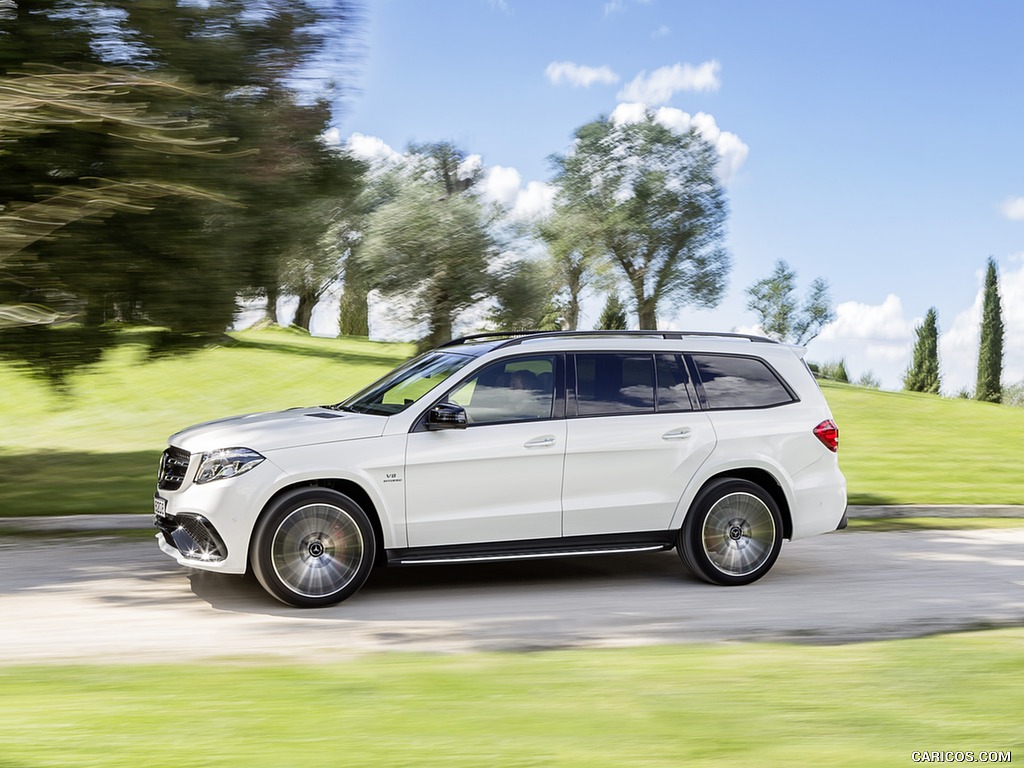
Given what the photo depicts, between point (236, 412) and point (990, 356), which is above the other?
point (990, 356)

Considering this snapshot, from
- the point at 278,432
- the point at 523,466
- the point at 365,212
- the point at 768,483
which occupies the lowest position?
the point at 768,483

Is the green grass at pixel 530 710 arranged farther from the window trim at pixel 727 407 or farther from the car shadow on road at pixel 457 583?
the window trim at pixel 727 407

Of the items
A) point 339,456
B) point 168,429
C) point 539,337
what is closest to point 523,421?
point 539,337

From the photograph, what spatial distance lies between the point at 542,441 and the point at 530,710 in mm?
3309

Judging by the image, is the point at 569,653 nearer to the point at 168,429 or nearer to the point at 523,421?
the point at 523,421

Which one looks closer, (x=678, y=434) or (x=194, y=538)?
(x=194, y=538)

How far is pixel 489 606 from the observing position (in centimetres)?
815

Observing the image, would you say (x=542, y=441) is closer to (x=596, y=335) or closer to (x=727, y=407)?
(x=596, y=335)

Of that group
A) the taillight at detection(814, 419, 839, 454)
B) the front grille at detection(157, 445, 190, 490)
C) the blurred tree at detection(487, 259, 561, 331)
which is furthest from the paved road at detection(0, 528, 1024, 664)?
the blurred tree at detection(487, 259, 561, 331)

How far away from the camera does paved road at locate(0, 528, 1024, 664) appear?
23.1 ft

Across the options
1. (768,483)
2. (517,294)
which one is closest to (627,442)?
(768,483)

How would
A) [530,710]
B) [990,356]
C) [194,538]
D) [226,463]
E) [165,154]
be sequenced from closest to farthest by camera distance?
1. [530,710]
2. [226,463]
3. [194,538]
4. [165,154]
5. [990,356]

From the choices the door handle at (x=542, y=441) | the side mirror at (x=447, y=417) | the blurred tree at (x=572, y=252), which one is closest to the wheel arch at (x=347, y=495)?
the side mirror at (x=447, y=417)

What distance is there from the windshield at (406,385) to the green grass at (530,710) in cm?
249
